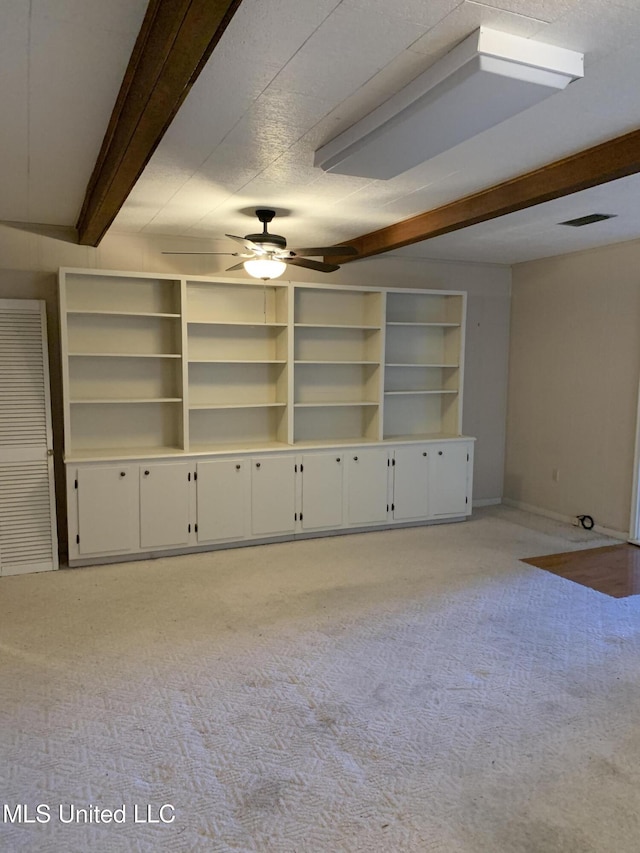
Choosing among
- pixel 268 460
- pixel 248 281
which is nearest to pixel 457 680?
pixel 268 460

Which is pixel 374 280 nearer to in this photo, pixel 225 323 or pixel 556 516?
pixel 225 323

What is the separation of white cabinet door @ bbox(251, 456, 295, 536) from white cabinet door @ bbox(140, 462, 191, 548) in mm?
557

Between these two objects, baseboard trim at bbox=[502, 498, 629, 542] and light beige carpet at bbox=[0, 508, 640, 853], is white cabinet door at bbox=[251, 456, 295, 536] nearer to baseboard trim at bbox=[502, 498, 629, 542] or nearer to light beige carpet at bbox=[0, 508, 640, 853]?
light beige carpet at bbox=[0, 508, 640, 853]

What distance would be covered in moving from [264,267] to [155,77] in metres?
2.32

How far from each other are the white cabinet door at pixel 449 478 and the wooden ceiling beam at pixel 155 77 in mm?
3654

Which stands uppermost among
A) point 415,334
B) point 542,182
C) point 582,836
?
point 542,182

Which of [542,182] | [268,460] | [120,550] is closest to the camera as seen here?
[542,182]

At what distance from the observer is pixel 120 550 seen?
4.70m

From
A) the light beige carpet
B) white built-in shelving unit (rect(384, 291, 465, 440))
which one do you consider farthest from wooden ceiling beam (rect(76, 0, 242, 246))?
white built-in shelving unit (rect(384, 291, 465, 440))

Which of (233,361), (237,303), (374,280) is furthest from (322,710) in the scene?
(374,280)

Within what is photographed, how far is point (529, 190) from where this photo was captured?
11.2 ft

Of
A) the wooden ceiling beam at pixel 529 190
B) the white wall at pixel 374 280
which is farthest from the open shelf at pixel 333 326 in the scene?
the wooden ceiling beam at pixel 529 190

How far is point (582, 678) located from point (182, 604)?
234 centimetres

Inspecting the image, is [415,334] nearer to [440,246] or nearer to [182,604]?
[440,246]
